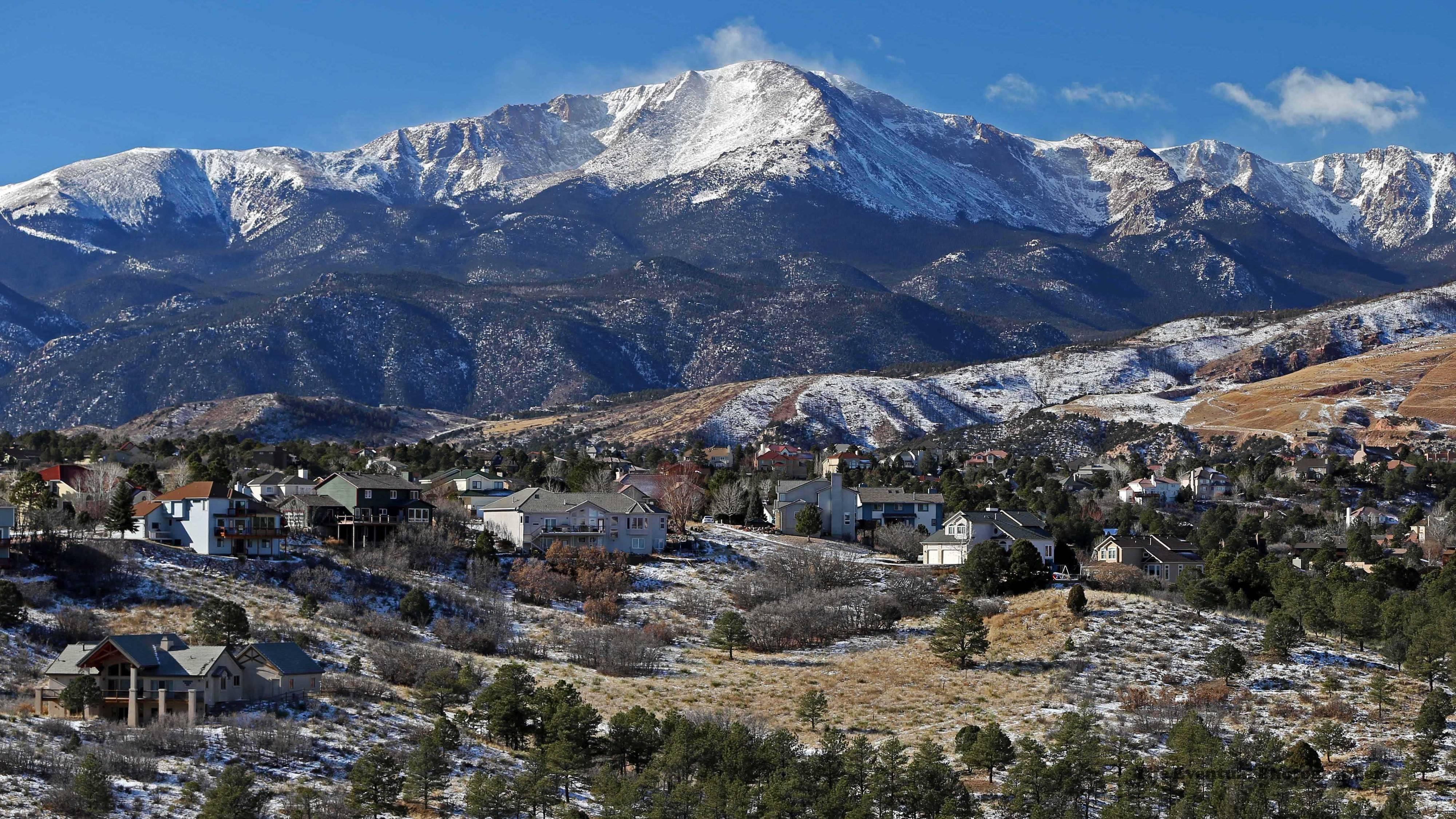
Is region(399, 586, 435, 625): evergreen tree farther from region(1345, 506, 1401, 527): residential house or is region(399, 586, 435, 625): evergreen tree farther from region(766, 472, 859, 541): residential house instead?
region(1345, 506, 1401, 527): residential house

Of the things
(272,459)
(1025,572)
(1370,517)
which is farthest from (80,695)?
(1370,517)

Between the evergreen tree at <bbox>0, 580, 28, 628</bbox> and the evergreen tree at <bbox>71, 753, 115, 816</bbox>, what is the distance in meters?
25.0

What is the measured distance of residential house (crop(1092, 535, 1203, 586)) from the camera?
443 ft

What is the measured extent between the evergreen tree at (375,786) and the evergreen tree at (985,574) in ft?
169

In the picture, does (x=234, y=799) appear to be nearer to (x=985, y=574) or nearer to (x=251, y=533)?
(x=251, y=533)

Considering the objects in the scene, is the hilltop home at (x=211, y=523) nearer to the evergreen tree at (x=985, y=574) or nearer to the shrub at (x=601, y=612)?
the shrub at (x=601, y=612)

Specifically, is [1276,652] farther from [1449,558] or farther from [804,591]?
[1449,558]

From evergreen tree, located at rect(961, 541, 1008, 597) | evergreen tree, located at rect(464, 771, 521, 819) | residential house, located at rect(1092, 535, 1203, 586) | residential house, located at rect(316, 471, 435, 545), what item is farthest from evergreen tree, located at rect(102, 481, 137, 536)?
residential house, located at rect(1092, 535, 1203, 586)

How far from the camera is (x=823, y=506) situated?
478 feet

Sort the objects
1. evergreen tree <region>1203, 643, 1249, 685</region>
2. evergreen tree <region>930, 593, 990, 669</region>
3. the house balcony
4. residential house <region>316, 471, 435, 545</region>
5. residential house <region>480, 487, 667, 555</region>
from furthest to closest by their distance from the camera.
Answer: residential house <region>480, 487, 667, 555</region> → residential house <region>316, 471, 435, 545</region> → the house balcony → evergreen tree <region>930, 593, 990, 669</region> → evergreen tree <region>1203, 643, 1249, 685</region>

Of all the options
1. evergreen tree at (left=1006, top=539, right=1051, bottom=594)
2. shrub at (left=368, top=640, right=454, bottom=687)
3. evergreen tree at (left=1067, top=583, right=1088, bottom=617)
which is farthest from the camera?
evergreen tree at (left=1006, top=539, right=1051, bottom=594)

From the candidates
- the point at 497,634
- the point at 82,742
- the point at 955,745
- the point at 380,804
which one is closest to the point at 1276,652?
the point at 955,745

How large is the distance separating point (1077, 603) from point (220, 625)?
4749 cm

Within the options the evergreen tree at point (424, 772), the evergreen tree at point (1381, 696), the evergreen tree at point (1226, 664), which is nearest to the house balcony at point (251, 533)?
the evergreen tree at point (424, 772)
